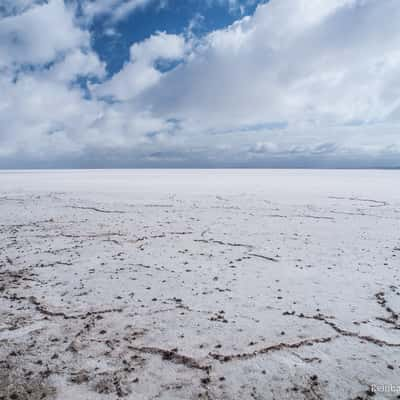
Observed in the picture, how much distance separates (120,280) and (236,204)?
10670 millimetres

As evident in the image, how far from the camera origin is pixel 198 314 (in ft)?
14.3

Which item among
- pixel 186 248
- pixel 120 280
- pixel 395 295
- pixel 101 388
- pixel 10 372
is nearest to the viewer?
pixel 101 388

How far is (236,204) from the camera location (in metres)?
15.6

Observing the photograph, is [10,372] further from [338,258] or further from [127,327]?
[338,258]

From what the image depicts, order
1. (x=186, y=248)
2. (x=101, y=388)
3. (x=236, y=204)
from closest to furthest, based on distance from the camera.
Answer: (x=101, y=388) < (x=186, y=248) < (x=236, y=204)

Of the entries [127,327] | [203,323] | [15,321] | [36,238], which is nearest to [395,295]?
[203,323]

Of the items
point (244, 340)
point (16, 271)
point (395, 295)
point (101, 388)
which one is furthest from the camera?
point (16, 271)

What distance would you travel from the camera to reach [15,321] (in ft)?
13.5

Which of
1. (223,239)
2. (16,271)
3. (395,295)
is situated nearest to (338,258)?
(395,295)

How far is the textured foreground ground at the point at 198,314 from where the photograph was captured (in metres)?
3.05

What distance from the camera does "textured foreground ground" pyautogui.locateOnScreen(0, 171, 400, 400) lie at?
10.0ft

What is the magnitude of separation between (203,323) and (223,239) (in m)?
4.47

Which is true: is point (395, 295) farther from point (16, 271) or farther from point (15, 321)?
point (16, 271)

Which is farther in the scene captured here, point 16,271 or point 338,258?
point 338,258
